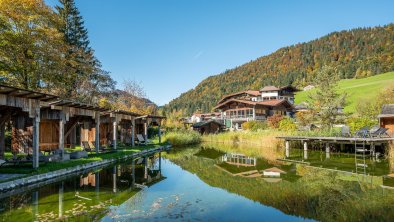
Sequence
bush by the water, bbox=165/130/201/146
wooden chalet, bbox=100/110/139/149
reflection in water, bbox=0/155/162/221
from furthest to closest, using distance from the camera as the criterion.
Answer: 1. bush by the water, bbox=165/130/201/146
2. wooden chalet, bbox=100/110/139/149
3. reflection in water, bbox=0/155/162/221

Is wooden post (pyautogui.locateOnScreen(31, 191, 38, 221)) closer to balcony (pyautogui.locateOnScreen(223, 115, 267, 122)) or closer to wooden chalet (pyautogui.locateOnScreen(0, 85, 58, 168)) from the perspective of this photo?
wooden chalet (pyautogui.locateOnScreen(0, 85, 58, 168))

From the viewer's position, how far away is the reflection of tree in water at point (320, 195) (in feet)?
25.3

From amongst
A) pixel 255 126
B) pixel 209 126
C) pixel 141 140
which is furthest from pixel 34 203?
pixel 209 126

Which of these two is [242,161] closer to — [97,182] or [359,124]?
[97,182]

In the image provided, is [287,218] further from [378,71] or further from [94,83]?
[378,71]

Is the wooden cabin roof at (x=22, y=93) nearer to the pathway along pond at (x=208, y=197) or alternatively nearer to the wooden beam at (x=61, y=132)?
the wooden beam at (x=61, y=132)

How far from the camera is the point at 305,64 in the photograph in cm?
10769

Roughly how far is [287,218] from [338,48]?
113543mm

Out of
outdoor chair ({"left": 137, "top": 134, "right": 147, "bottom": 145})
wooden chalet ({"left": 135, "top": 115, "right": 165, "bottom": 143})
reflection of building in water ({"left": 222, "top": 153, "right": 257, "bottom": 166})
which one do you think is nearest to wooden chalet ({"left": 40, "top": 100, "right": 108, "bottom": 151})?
outdoor chair ({"left": 137, "top": 134, "right": 147, "bottom": 145})

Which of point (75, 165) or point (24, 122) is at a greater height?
point (24, 122)

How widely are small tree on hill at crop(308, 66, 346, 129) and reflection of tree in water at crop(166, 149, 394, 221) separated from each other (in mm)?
16181

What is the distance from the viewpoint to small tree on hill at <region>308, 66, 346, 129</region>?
28766 millimetres

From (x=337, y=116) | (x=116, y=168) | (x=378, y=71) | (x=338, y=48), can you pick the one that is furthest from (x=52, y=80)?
(x=338, y=48)

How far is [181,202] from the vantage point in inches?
352
